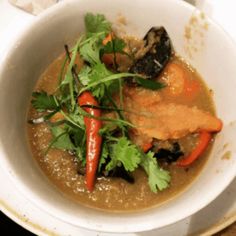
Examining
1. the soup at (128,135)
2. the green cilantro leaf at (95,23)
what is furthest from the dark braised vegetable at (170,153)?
the green cilantro leaf at (95,23)

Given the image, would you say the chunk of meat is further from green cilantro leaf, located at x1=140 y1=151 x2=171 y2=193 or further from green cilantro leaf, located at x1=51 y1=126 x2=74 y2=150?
green cilantro leaf, located at x1=51 y1=126 x2=74 y2=150

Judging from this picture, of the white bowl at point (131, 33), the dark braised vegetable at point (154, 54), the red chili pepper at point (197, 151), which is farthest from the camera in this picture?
the dark braised vegetable at point (154, 54)

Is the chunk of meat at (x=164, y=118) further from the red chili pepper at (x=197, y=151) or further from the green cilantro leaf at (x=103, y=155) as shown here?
the green cilantro leaf at (x=103, y=155)

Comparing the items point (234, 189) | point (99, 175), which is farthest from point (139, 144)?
point (234, 189)

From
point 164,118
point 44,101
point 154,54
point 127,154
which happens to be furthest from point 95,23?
point 127,154

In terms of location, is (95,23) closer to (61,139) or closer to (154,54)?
(154,54)

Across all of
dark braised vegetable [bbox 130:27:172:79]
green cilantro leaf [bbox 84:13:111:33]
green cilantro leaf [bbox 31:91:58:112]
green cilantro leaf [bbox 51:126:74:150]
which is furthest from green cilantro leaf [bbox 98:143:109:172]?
green cilantro leaf [bbox 84:13:111:33]

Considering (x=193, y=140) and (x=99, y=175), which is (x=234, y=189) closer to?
(x=193, y=140)
